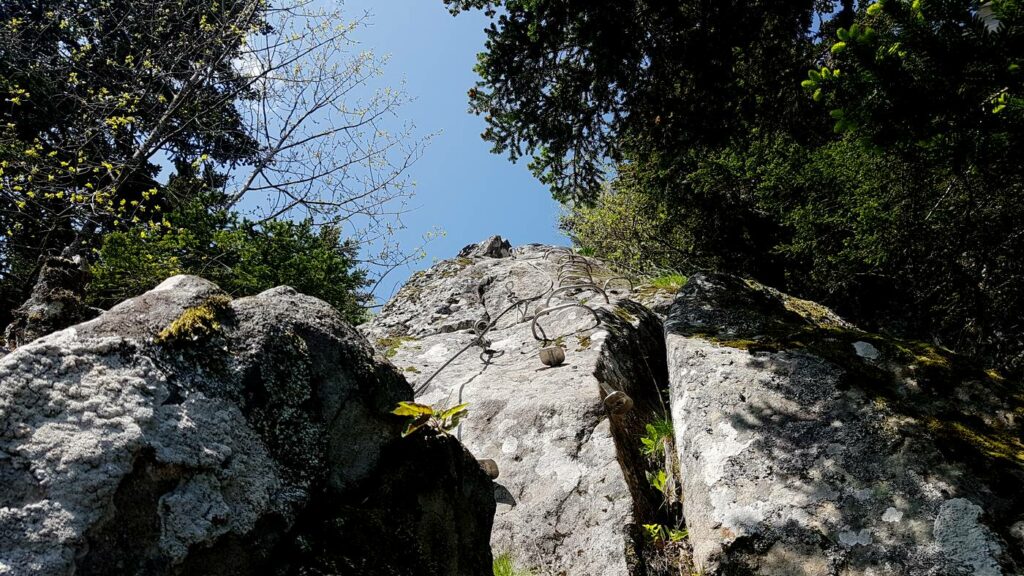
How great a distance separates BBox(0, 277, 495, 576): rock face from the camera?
4.17ft

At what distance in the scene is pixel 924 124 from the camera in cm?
242

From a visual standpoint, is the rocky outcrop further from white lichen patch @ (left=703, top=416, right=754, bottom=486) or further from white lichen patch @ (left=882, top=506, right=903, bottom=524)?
white lichen patch @ (left=882, top=506, right=903, bottom=524)

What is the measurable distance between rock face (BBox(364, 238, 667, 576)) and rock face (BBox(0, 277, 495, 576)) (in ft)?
2.96

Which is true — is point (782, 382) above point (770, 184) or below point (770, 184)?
below

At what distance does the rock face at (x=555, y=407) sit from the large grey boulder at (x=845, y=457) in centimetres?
48

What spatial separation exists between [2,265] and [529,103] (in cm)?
969

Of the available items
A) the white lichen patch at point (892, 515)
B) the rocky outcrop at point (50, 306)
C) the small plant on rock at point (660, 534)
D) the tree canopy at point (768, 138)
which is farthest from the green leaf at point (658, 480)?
the rocky outcrop at point (50, 306)

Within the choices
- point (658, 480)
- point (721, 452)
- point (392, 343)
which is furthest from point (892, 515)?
point (392, 343)

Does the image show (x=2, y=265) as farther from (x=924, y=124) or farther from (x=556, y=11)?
(x=924, y=124)

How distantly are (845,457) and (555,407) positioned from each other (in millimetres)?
1888

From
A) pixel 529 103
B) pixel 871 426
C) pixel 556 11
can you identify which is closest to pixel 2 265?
pixel 529 103

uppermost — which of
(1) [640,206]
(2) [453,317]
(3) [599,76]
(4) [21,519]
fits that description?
(1) [640,206]

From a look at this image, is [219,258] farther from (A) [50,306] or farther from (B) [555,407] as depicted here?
(B) [555,407]

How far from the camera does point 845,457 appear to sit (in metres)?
2.69
